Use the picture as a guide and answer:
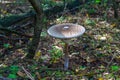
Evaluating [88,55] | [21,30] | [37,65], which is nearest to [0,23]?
[21,30]

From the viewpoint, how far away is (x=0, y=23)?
6.95 metres

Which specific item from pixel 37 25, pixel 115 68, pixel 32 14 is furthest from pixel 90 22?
pixel 37 25

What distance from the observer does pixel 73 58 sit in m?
5.76

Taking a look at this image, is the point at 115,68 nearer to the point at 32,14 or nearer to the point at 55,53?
the point at 55,53

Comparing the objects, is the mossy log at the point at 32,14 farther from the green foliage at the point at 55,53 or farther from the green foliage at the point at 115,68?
the green foliage at the point at 115,68

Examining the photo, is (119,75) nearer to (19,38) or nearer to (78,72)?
(78,72)

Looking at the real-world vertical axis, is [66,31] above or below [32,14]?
above

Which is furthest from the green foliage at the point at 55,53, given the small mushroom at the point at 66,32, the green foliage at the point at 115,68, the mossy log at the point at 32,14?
the mossy log at the point at 32,14

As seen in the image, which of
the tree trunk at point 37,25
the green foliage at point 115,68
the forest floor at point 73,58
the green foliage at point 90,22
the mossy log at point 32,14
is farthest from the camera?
the green foliage at point 90,22

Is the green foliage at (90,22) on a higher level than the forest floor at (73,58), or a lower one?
higher

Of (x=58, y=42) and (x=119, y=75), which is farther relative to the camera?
(x=58, y=42)

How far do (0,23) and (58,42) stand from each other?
1.64 meters

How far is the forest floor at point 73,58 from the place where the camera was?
499cm

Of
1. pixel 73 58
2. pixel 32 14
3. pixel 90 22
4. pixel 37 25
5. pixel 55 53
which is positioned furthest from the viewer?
pixel 90 22
